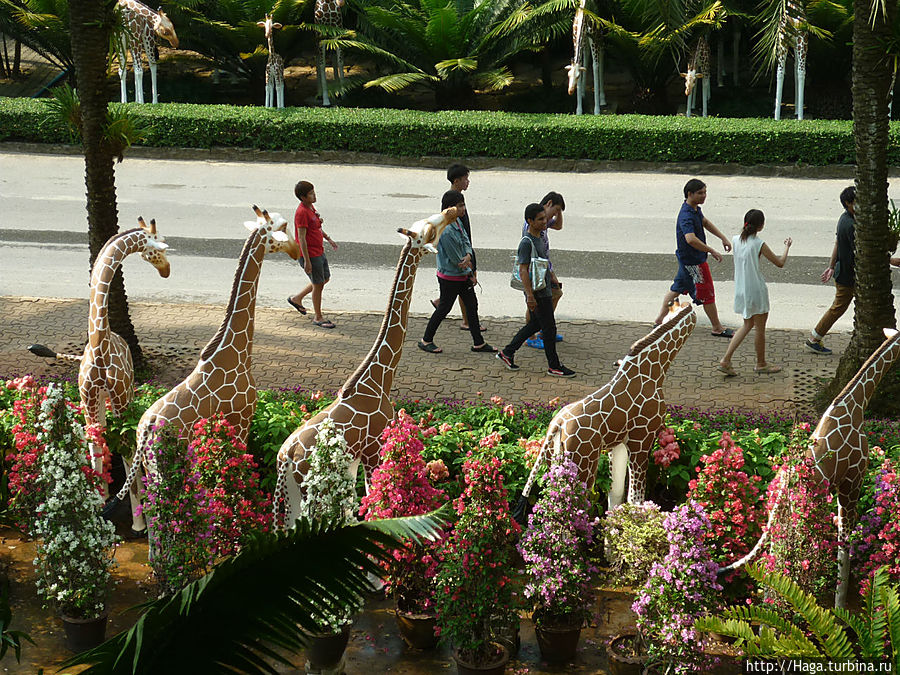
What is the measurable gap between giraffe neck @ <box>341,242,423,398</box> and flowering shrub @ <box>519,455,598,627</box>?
59.9 inches

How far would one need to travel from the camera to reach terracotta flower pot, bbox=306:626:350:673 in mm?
6336

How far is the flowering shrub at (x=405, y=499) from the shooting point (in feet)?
21.7

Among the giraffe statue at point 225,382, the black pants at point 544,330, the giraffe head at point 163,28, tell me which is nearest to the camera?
the giraffe statue at point 225,382

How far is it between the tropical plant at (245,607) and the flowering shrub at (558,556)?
236 cm

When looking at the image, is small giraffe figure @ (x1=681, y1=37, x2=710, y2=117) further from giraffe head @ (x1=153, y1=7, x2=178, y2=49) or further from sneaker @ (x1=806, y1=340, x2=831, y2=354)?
sneaker @ (x1=806, y1=340, x2=831, y2=354)

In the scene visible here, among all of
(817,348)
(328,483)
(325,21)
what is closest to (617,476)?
(328,483)

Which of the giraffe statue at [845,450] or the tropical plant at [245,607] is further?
the giraffe statue at [845,450]

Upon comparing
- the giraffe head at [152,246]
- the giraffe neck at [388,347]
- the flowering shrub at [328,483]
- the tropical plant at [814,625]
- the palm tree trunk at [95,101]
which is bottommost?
the tropical plant at [814,625]

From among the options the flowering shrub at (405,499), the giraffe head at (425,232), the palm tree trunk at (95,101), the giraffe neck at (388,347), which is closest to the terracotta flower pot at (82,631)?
the flowering shrub at (405,499)

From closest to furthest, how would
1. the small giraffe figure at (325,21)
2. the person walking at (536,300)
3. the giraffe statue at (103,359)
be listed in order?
the giraffe statue at (103,359) → the person walking at (536,300) → the small giraffe figure at (325,21)

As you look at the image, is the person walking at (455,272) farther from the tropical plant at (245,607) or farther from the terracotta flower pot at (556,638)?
the tropical plant at (245,607)

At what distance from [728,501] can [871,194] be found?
3.88m

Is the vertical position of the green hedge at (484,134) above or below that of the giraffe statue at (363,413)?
above

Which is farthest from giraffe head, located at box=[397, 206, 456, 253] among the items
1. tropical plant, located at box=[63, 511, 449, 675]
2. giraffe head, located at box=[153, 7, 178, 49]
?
giraffe head, located at box=[153, 7, 178, 49]
